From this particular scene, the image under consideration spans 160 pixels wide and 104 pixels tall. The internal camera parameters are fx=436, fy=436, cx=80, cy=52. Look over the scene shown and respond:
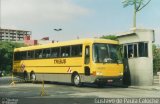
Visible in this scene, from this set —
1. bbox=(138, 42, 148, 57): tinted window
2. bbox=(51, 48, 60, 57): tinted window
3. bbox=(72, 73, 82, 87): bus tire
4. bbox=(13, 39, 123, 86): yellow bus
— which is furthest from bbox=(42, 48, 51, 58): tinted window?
bbox=(138, 42, 148, 57): tinted window

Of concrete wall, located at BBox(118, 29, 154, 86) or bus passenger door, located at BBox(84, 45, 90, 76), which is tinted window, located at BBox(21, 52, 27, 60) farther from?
bus passenger door, located at BBox(84, 45, 90, 76)

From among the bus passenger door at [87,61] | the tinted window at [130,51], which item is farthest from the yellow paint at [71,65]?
the tinted window at [130,51]

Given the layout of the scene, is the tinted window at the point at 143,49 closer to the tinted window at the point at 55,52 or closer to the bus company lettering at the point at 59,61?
the bus company lettering at the point at 59,61

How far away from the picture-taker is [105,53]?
27484mm

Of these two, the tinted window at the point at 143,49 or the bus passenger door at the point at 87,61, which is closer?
the bus passenger door at the point at 87,61

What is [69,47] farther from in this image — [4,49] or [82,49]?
[4,49]

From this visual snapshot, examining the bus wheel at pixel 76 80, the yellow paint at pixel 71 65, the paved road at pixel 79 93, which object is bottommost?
the paved road at pixel 79 93

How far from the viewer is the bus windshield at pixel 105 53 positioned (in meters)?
27.2

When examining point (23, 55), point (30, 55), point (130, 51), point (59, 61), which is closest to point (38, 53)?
point (30, 55)

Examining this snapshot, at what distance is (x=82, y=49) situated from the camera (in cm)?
2850

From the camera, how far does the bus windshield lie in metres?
27.2

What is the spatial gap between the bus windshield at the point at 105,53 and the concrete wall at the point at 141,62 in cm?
245

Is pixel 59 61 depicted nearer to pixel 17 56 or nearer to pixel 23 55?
pixel 23 55

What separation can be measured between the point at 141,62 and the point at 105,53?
3.69 metres
